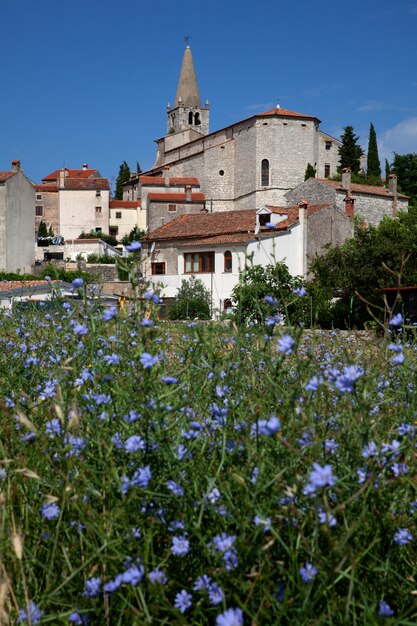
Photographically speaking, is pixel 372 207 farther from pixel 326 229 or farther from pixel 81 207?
pixel 81 207

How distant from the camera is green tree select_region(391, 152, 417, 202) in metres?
69.5

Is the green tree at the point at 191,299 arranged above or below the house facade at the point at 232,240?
below

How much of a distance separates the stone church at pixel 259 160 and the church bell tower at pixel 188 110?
2426 centimetres

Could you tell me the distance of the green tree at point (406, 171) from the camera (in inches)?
2736

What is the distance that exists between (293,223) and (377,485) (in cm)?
3614

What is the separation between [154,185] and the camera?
79.6m

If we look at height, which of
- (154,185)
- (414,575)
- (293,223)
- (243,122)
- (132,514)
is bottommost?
(414,575)

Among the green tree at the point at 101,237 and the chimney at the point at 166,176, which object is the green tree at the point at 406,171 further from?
the green tree at the point at 101,237

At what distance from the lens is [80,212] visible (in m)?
79.6

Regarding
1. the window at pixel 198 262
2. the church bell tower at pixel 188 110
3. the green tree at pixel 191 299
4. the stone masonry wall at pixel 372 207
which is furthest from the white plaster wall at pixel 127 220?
the green tree at pixel 191 299

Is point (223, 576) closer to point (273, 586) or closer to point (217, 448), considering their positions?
point (273, 586)

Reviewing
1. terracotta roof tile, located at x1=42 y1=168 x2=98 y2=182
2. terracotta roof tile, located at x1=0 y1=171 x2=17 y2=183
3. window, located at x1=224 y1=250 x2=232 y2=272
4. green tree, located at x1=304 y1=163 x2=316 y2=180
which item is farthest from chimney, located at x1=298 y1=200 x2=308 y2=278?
terracotta roof tile, located at x1=42 y1=168 x2=98 y2=182

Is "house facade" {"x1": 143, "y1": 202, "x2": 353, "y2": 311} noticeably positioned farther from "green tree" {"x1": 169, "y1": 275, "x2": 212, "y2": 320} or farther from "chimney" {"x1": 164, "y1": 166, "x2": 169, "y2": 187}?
"chimney" {"x1": 164, "y1": 166, "x2": 169, "y2": 187}

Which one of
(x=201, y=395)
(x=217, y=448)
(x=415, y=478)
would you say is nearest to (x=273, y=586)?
(x=217, y=448)
